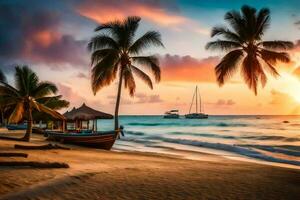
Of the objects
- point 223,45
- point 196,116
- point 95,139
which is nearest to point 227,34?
point 223,45

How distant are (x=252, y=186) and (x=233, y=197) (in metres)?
1.57

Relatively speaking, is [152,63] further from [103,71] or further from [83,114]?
[83,114]

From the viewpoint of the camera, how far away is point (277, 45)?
19234 mm

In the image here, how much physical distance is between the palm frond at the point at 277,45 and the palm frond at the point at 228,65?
4.97 feet

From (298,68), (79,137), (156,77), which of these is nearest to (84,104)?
(79,137)

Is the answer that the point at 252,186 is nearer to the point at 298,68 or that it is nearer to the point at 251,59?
the point at 298,68

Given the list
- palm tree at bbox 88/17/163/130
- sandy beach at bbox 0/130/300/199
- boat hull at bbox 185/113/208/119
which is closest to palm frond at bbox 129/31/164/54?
palm tree at bbox 88/17/163/130

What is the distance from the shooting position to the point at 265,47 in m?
19.5

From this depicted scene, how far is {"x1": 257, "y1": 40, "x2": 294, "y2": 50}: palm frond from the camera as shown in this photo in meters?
19.1

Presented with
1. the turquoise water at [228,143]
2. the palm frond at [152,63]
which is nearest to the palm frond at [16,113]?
the turquoise water at [228,143]

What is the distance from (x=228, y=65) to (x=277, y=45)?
10.7 feet

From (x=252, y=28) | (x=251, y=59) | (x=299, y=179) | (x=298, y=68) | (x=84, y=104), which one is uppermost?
(x=252, y=28)

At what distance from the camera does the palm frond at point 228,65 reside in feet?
64.3

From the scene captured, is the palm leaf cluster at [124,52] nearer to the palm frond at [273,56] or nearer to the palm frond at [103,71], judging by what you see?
the palm frond at [103,71]
